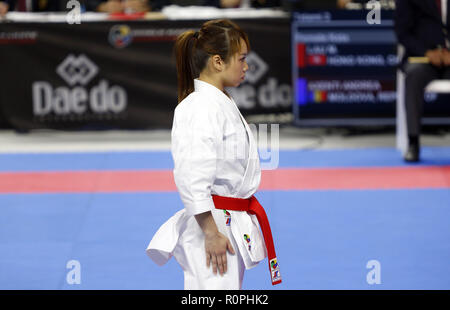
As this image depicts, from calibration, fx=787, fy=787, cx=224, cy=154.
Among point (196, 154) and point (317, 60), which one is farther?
point (317, 60)

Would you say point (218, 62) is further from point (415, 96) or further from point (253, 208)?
point (415, 96)

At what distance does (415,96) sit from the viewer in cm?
783

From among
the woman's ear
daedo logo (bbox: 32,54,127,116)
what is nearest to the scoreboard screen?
daedo logo (bbox: 32,54,127,116)

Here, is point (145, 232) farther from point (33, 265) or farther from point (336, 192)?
point (336, 192)

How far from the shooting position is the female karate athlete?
2.82 m

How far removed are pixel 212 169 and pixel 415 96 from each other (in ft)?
17.7

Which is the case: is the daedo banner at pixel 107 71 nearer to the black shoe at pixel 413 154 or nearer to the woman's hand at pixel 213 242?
the black shoe at pixel 413 154

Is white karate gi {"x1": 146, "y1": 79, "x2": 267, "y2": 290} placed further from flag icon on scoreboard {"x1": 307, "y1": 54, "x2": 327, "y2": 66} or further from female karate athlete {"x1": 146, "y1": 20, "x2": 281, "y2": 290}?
flag icon on scoreboard {"x1": 307, "y1": 54, "x2": 327, "y2": 66}

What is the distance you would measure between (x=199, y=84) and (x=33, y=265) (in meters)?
2.57

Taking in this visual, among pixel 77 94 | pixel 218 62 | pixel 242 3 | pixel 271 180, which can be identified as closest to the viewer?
pixel 218 62

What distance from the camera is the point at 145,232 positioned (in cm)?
579

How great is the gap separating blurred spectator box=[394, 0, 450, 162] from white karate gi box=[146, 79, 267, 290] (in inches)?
200

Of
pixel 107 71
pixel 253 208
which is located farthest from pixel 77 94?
pixel 253 208
